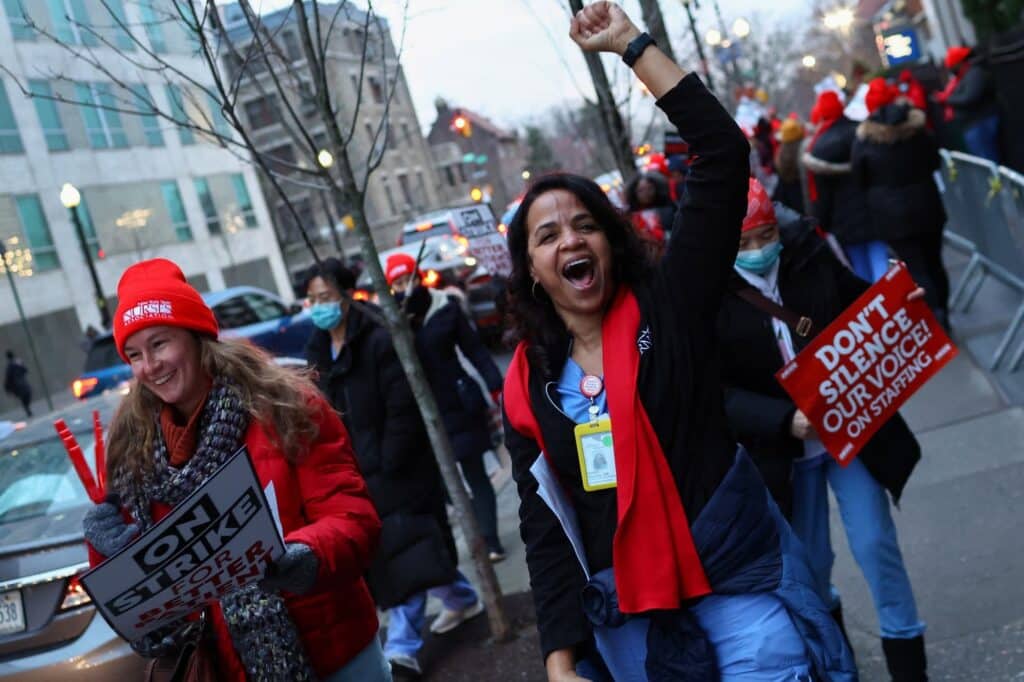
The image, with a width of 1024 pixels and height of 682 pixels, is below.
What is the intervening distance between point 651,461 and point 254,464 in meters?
1.04

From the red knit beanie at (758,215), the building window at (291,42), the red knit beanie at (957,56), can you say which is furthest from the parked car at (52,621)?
the building window at (291,42)

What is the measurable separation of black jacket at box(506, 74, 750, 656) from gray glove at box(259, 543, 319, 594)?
0.55 metres

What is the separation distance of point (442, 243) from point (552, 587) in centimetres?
1841

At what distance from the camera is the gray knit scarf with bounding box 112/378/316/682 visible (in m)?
2.99

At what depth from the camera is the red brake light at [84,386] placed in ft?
52.2

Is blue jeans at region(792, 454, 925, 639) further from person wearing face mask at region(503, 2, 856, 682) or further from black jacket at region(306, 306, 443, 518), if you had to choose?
black jacket at region(306, 306, 443, 518)

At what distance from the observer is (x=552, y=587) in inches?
107

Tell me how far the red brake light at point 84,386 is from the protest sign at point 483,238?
28.8 feet

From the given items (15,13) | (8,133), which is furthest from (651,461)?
(8,133)

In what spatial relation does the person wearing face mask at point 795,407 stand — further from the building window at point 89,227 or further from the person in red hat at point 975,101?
the building window at point 89,227

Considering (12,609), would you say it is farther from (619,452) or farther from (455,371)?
(455,371)

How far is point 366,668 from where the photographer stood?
3.28 meters

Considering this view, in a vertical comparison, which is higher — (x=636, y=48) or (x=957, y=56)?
(x=957, y=56)

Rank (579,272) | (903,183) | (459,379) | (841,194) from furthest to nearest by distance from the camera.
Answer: (841,194) → (903,183) → (459,379) → (579,272)
